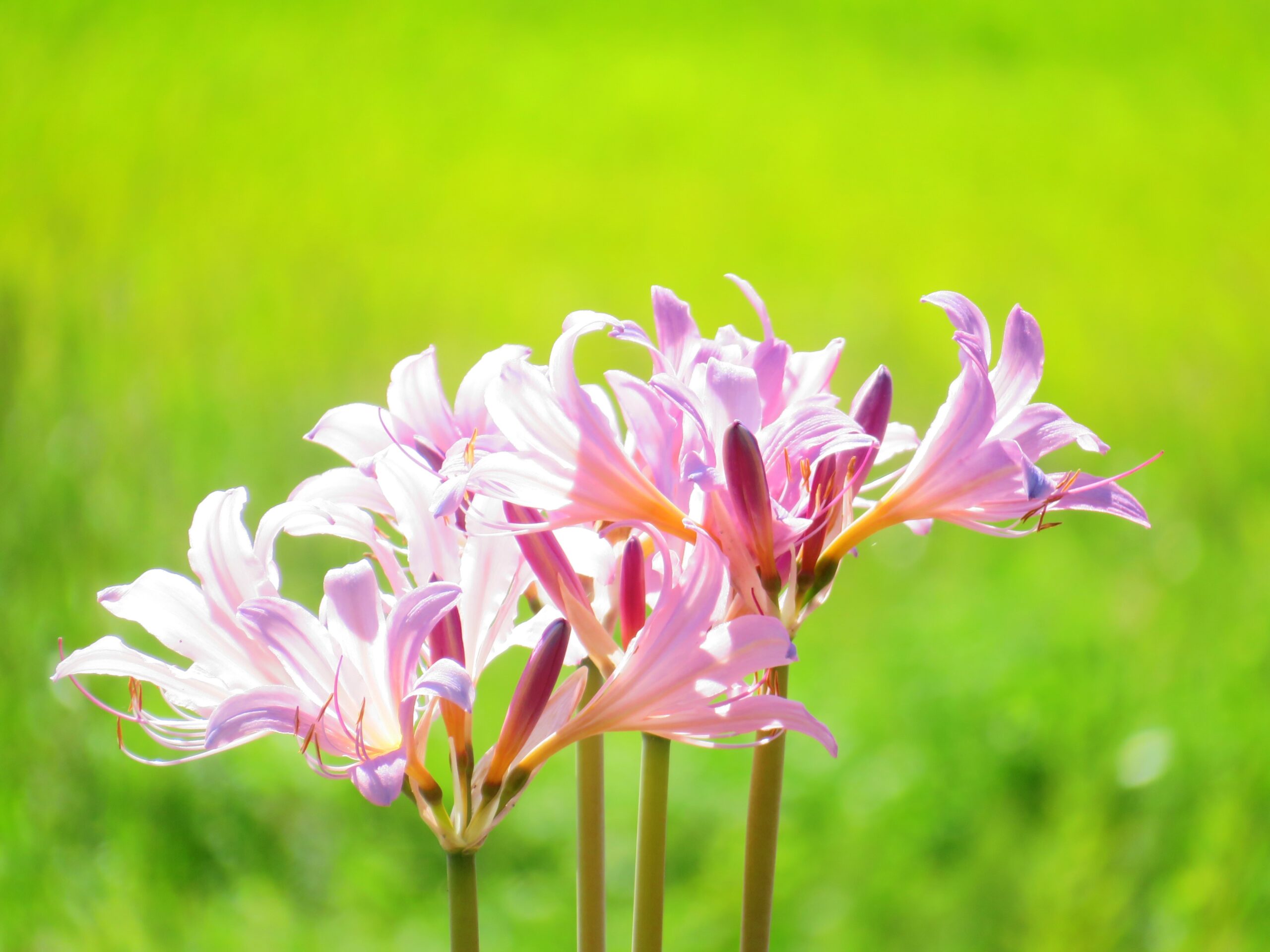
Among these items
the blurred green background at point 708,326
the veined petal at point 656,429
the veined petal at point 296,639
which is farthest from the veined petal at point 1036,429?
the blurred green background at point 708,326

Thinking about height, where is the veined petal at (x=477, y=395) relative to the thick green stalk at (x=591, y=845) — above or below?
above

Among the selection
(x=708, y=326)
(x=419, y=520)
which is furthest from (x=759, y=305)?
(x=708, y=326)

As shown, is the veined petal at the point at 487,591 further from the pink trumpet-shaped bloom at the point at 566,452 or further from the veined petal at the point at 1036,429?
the veined petal at the point at 1036,429

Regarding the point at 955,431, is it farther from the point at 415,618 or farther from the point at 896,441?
the point at 415,618

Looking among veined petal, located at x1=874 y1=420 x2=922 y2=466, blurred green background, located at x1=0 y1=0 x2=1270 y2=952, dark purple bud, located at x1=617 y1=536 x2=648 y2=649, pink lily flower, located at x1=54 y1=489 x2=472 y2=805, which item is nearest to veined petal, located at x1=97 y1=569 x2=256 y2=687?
pink lily flower, located at x1=54 y1=489 x2=472 y2=805

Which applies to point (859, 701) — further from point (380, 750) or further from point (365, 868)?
point (380, 750)

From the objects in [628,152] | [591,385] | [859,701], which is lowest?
[859,701]

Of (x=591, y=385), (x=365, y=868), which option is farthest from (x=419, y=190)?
(x=591, y=385)
